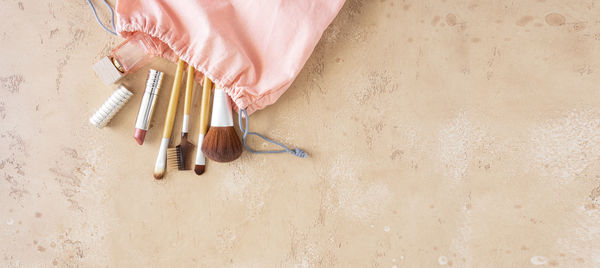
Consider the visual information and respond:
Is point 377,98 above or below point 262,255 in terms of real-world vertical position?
above

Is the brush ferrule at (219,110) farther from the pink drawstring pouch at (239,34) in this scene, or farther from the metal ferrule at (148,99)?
the metal ferrule at (148,99)

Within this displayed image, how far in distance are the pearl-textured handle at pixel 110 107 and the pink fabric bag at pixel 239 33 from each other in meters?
0.11

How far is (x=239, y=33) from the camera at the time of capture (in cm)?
59

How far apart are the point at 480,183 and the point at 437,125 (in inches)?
5.5

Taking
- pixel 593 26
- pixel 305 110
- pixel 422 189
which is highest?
pixel 593 26

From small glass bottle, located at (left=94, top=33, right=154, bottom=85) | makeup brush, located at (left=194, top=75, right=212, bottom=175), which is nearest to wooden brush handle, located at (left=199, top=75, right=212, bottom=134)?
makeup brush, located at (left=194, top=75, right=212, bottom=175)

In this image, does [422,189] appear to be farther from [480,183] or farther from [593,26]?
[593,26]

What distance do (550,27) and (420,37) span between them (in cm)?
23

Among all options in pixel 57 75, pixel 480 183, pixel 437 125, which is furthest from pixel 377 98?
pixel 57 75

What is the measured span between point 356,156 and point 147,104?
1.38ft

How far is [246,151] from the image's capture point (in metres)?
0.64

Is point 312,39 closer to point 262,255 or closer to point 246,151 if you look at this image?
point 246,151

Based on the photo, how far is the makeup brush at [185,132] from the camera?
0.61 metres

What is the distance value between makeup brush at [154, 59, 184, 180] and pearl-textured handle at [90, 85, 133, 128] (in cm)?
9
